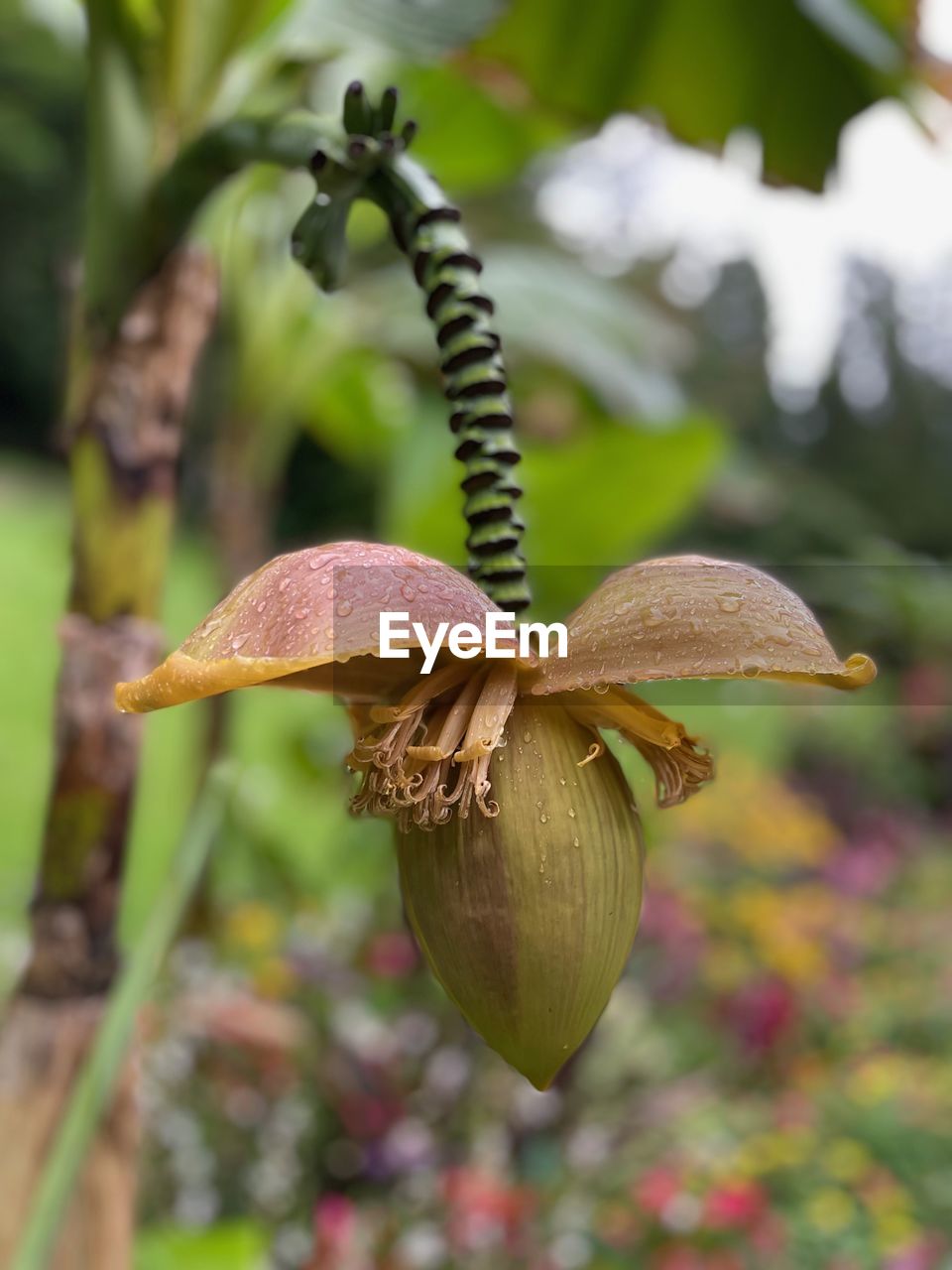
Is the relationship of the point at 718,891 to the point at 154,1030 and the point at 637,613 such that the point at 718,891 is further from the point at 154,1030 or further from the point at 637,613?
the point at 637,613

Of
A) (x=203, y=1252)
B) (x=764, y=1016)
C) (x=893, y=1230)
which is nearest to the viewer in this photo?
(x=203, y=1252)

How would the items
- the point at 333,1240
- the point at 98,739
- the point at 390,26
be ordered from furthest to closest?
the point at 333,1240, the point at 390,26, the point at 98,739

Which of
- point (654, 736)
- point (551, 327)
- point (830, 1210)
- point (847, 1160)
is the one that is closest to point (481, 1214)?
point (830, 1210)

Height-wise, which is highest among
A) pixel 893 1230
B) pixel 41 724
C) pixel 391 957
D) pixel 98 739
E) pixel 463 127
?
pixel 463 127

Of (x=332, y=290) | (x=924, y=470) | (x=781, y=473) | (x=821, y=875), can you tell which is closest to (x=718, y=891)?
(x=821, y=875)

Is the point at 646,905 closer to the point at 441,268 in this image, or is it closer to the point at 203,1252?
the point at 203,1252

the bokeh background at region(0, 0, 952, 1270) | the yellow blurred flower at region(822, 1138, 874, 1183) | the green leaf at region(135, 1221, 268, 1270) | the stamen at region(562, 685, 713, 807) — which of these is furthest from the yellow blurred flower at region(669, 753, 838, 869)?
the stamen at region(562, 685, 713, 807)

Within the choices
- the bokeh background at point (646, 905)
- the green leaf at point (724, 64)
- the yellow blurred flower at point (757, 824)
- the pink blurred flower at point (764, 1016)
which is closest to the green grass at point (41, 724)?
the bokeh background at point (646, 905)

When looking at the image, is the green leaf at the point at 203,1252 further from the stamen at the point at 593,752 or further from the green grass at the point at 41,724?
the stamen at the point at 593,752
